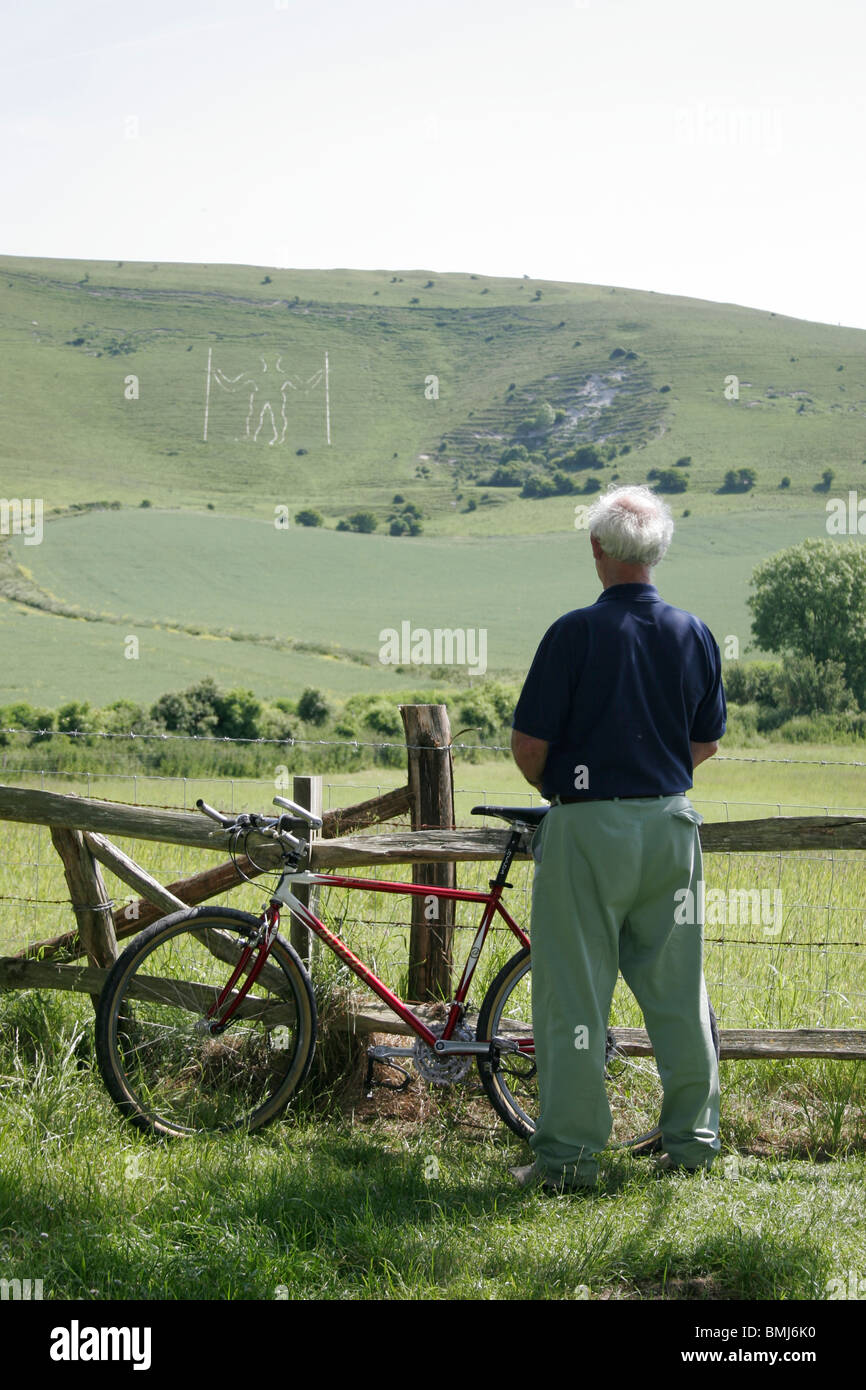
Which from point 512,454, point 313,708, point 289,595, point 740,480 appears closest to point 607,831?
point 313,708

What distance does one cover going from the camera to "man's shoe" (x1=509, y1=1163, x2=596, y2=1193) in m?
4.11

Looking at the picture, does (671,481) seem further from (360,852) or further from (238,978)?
(238,978)

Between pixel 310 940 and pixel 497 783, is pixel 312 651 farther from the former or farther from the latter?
pixel 310 940

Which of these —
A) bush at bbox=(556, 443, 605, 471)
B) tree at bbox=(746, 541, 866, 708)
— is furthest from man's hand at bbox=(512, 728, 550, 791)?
bush at bbox=(556, 443, 605, 471)

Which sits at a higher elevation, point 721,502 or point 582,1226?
point 721,502

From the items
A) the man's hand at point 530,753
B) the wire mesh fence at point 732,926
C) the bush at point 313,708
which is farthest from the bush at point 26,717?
the man's hand at point 530,753

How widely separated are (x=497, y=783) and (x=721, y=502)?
10050cm

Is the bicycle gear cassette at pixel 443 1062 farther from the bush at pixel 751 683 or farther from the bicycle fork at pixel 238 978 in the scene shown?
the bush at pixel 751 683

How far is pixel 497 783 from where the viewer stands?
4494 cm

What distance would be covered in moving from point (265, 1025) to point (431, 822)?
1089mm

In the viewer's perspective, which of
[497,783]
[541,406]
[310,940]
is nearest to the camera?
[310,940]

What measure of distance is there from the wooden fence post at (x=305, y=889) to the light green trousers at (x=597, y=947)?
1149 mm

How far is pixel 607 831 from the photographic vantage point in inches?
161
